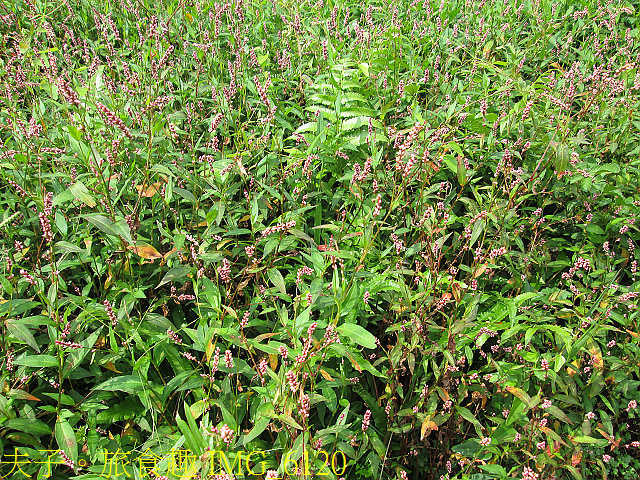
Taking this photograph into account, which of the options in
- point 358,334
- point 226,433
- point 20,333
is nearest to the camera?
point 226,433

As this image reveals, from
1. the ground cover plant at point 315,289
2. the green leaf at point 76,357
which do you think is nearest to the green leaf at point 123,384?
the ground cover plant at point 315,289

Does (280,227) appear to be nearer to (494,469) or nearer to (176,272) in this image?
(176,272)

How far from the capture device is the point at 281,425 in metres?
1.81

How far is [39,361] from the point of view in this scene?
180cm

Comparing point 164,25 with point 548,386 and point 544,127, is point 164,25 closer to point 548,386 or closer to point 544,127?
point 544,127

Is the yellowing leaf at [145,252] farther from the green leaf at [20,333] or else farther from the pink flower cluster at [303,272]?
the pink flower cluster at [303,272]

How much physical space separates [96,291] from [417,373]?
1.66m

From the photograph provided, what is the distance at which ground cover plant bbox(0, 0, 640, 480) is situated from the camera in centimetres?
186

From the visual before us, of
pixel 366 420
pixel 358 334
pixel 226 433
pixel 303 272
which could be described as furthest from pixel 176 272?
pixel 366 420

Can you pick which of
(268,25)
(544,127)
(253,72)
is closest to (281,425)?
(544,127)

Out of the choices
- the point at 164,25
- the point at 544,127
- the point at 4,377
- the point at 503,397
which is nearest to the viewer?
the point at 4,377

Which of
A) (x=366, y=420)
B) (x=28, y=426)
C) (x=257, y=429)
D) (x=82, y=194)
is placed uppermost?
(x=82, y=194)

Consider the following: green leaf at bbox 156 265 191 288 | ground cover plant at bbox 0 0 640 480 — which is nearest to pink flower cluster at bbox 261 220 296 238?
ground cover plant at bbox 0 0 640 480

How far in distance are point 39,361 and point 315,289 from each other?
117 centimetres
